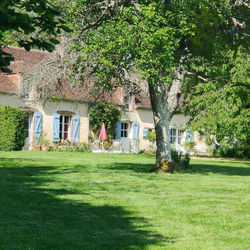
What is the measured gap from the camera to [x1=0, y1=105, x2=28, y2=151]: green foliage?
2809 centimetres

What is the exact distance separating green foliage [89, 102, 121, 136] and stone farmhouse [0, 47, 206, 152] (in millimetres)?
375

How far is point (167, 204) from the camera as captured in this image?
1005 centimetres

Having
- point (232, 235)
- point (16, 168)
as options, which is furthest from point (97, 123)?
point (232, 235)

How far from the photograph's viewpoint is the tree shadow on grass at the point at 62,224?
6.44 metres

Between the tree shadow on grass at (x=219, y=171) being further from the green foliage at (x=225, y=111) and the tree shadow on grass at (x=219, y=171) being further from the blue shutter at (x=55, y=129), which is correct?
the blue shutter at (x=55, y=129)

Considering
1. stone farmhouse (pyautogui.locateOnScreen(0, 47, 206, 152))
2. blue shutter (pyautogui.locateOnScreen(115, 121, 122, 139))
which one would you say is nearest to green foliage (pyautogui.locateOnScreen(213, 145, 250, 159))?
stone farmhouse (pyautogui.locateOnScreen(0, 47, 206, 152))

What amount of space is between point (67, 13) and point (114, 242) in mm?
11159

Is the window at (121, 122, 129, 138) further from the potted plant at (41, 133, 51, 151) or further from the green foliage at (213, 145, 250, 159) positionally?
the green foliage at (213, 145, 250, 159)

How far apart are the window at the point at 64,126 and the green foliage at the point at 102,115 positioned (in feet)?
4.71

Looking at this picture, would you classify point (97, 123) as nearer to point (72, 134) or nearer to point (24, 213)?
point (72, 134)

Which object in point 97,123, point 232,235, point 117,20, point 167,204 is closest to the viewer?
point 232,235

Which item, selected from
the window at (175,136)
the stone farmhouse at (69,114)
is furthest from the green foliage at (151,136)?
the window at (175,136)

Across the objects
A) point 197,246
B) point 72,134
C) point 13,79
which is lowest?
point 197,246

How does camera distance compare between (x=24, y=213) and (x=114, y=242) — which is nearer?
(x=114, y=242)
